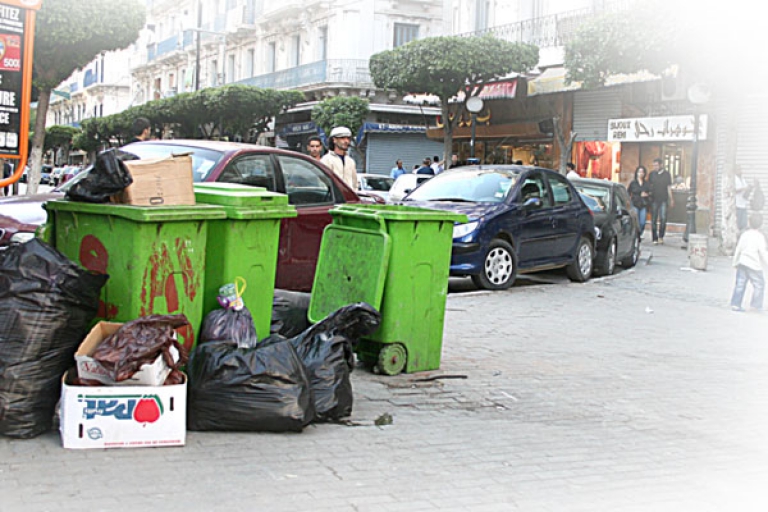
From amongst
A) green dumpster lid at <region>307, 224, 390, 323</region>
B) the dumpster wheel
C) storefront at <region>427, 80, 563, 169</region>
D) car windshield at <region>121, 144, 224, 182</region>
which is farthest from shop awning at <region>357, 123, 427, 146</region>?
the dumpster wheel

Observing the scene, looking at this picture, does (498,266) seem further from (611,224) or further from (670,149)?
(670,149)

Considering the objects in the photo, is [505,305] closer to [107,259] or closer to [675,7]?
[107,259]

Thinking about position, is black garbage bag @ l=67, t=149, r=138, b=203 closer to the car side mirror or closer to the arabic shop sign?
the car side mirror

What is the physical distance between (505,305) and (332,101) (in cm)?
2663

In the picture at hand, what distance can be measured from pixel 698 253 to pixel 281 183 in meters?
8.79

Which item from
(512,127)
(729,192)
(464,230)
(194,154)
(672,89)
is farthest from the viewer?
(512,127)

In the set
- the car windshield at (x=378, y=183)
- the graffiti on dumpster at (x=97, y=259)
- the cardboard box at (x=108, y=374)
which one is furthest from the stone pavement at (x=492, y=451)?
the car windshield at (x=378, y=183)

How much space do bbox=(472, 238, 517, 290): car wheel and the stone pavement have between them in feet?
10.5

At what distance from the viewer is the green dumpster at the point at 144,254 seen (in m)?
4.95

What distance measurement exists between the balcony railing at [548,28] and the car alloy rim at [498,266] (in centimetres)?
1408

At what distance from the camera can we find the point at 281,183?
8.70 m

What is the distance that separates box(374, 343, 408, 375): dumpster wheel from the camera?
248 inches

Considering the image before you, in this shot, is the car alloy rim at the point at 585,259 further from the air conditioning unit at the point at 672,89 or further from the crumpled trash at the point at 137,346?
the crumpled trash at the point at 137,346

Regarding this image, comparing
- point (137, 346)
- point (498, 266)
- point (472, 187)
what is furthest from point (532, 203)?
point (137, 346)
